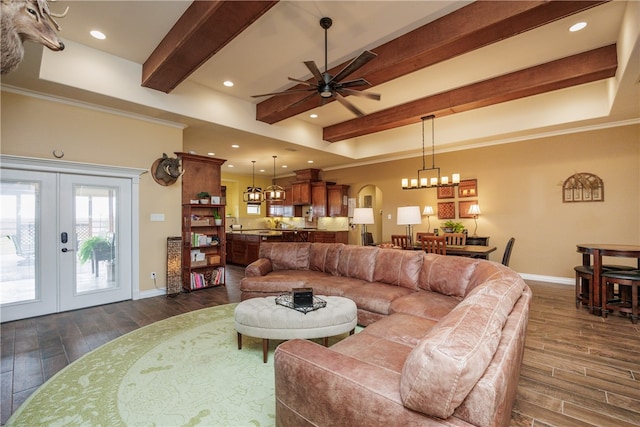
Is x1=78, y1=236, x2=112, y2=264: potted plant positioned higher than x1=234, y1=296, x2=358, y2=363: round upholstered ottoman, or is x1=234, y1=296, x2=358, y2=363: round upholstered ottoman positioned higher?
x1=78, y1=236, x2=112, y2=264: potted plant

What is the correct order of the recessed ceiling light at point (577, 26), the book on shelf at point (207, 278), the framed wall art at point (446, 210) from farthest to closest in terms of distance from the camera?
1. the framed wall art at point (446, 210)
2. the book on shelf at point (207, 278)
3. the recessed ceiling light at point (577, 26)

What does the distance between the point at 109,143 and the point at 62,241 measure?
1545 millimetres

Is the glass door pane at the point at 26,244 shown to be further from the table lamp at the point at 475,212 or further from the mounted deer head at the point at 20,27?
the table lamp at the point at 475,212

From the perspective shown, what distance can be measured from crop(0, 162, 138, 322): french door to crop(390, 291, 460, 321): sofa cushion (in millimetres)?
4193

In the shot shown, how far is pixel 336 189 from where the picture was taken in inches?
358

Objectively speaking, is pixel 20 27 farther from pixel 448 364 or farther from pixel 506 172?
pixel 506 172

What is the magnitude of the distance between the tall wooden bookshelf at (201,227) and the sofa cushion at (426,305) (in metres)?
3.74

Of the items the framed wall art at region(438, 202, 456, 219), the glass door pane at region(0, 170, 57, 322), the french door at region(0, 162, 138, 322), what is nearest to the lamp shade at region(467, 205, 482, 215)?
the framed wall art at region(438, 202, 456, 219)

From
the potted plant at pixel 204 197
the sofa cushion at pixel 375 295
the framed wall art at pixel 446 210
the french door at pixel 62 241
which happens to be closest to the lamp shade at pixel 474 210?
the framed wall art at pixel 446 210

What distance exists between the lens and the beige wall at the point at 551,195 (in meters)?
5.09

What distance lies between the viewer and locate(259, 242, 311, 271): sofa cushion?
4.41m

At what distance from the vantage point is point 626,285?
3648 millimetres

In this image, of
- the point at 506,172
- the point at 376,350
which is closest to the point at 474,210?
the point at 506,172

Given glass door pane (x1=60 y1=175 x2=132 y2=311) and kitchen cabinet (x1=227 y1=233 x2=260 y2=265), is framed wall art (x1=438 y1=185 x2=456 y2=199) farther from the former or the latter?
glass door pane (x1=60 y1=175 x2=132 y2=311)
